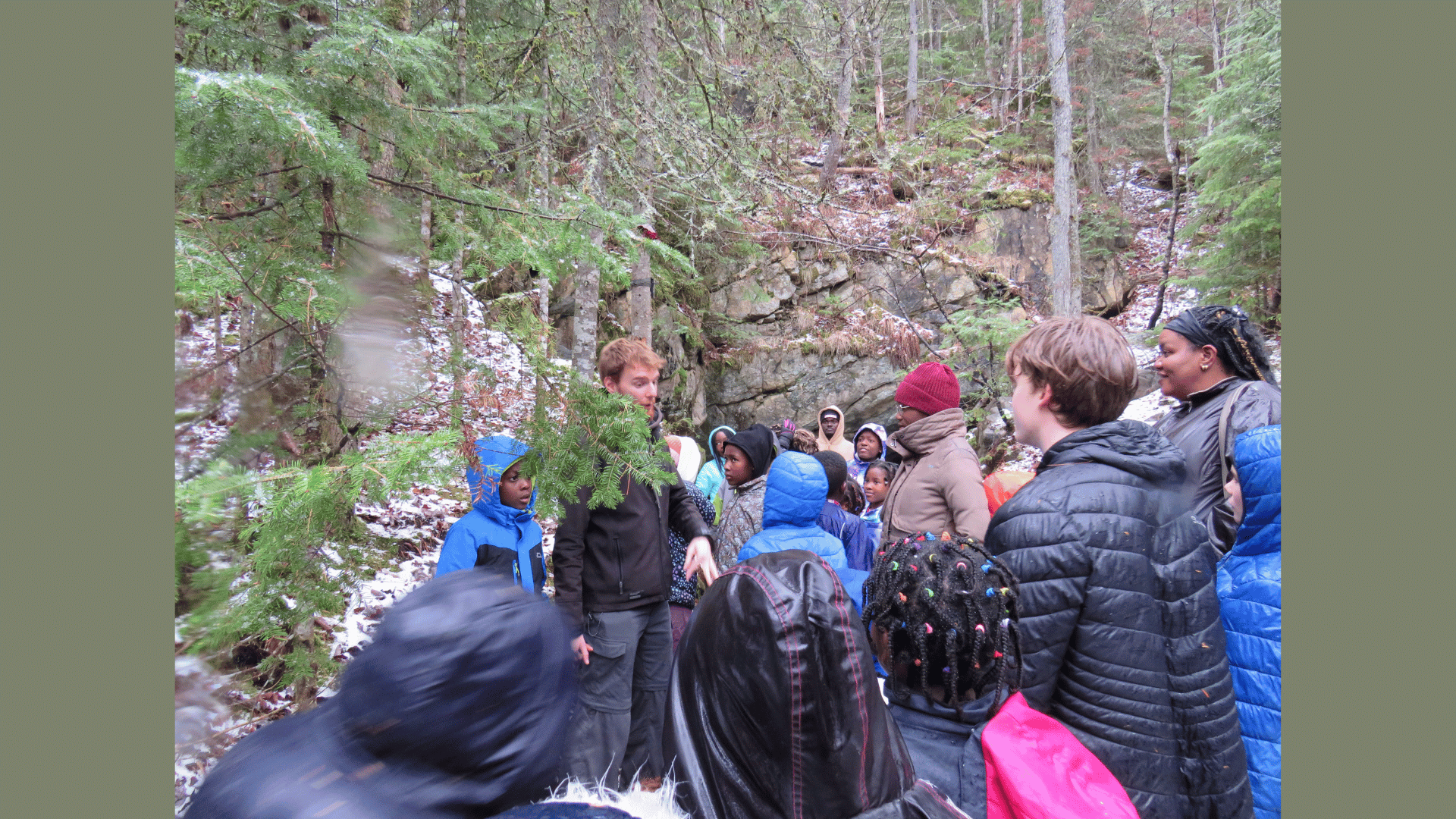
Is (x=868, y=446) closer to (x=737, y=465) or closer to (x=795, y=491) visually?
(x=737, y=465)

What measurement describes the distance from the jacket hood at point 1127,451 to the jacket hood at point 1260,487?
0.64 metres

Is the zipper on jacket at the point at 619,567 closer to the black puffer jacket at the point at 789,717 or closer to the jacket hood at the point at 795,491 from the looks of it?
the jacket hood at the point at 795,491

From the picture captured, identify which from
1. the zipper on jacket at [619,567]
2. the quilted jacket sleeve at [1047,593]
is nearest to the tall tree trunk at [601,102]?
the zipper on jacket at [619,567]

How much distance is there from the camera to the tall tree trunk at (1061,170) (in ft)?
32.9

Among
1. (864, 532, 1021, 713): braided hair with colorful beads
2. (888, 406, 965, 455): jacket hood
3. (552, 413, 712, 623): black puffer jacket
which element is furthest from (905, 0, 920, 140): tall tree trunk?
(864, 532, 1021, 713): braided hair with colorful beads

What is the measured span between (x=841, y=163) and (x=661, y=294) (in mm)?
8475

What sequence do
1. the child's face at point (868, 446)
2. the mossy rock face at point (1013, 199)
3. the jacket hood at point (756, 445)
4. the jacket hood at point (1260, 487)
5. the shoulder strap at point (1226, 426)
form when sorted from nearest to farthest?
the jacket hood at point (1260, 487)
the shoulder strap at point (1226, 426)
the jacket hood at point (756, 445)
the child's face at point (868, 446)
the mossy rock face at point (1013, 199)

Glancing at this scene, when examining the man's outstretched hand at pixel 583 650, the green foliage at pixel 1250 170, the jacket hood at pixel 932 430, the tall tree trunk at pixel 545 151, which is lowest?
the man's outstretched hand at pixel 583 650

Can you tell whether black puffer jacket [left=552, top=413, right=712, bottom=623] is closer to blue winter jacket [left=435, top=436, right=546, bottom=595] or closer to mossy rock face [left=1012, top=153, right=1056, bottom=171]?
blue winter jacket [left=435, top=436, right=546, bottom=595]

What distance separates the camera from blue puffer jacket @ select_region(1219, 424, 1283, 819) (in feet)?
6.98

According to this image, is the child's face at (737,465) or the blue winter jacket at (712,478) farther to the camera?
the blue winter jacket at (712,478)

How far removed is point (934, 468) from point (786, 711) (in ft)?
7.99

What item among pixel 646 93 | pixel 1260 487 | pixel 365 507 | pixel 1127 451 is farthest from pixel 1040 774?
pixel 365 507

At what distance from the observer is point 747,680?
149 cm
